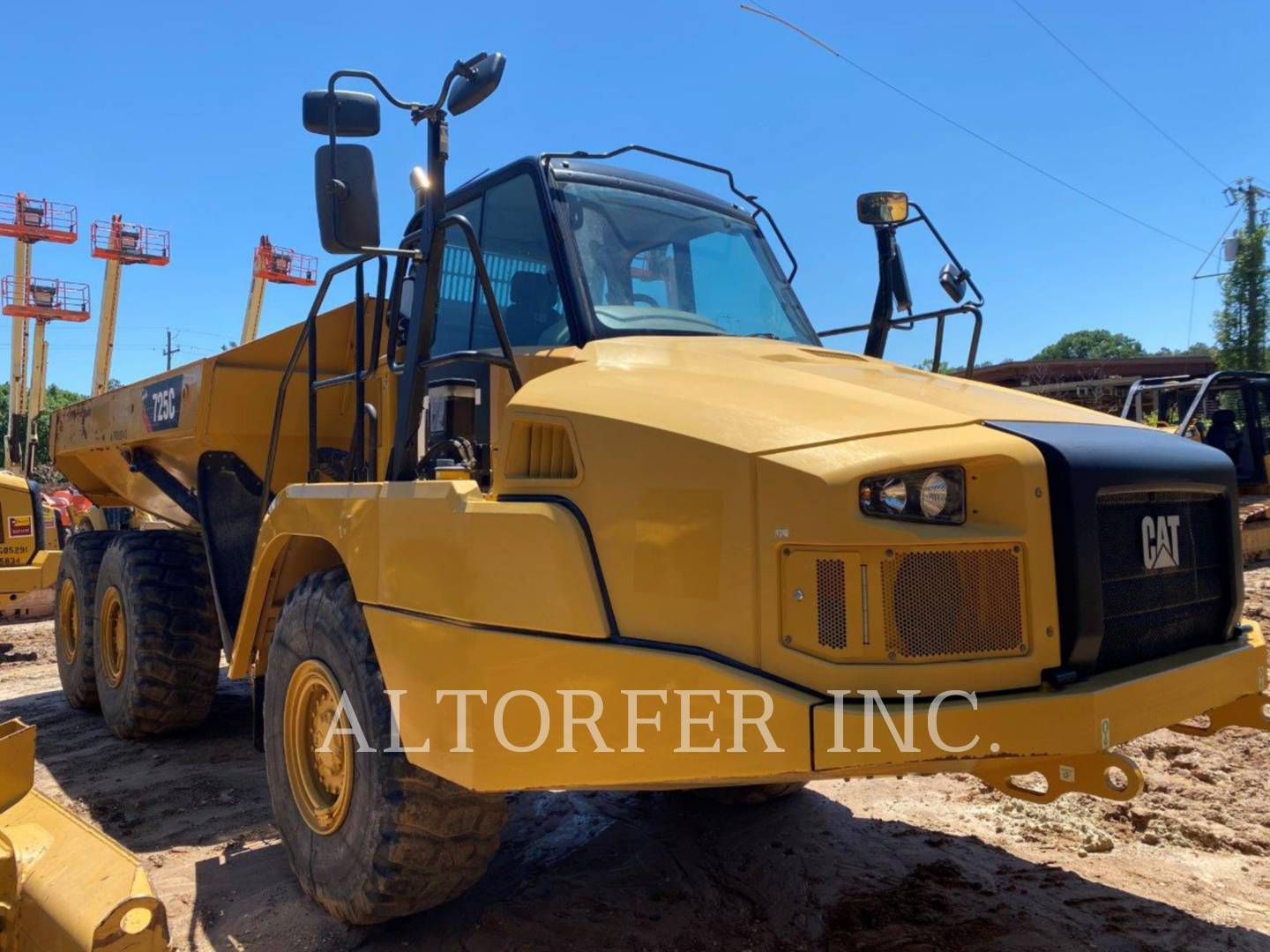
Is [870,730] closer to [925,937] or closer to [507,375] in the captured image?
[925,937]

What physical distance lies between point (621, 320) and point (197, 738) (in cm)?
423

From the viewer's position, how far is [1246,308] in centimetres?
2445

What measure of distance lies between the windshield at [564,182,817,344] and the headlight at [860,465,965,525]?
1.31 metres

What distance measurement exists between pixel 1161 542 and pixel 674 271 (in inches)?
78.8

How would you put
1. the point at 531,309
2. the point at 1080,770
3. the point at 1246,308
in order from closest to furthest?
1. the point at 1080,770
2. the point at 531,309
3. the point at 1246,308

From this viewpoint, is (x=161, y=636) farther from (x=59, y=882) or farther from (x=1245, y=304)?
(x=1245, y=304)

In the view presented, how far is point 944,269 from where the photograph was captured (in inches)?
163

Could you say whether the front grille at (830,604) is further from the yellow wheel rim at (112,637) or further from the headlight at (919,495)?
the yellow wheel rim at (112,637)

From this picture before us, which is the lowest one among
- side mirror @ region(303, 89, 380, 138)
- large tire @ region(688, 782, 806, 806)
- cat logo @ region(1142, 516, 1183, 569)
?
large tire @ region(688, 782, 806, 806)

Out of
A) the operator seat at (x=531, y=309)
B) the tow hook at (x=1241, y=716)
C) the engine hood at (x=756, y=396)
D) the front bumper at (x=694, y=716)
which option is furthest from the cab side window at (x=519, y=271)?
the tow hook at (x=1241, y=716)

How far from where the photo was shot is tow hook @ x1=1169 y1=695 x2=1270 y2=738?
9.55 ft

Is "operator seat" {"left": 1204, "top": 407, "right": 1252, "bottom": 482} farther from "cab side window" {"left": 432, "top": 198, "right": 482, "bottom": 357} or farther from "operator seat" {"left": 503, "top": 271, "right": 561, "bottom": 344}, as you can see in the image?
"operator seat" {"left": 503, "top": 271, "right": 561, "bottom": 344}

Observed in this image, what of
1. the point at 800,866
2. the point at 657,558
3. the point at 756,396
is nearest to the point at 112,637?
the point at 800,866

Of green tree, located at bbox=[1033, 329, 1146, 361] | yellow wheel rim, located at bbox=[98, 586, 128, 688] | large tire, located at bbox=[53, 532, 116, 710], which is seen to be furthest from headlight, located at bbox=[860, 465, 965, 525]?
green tree, located at bbox=[1033, 329, 1146, 361]
